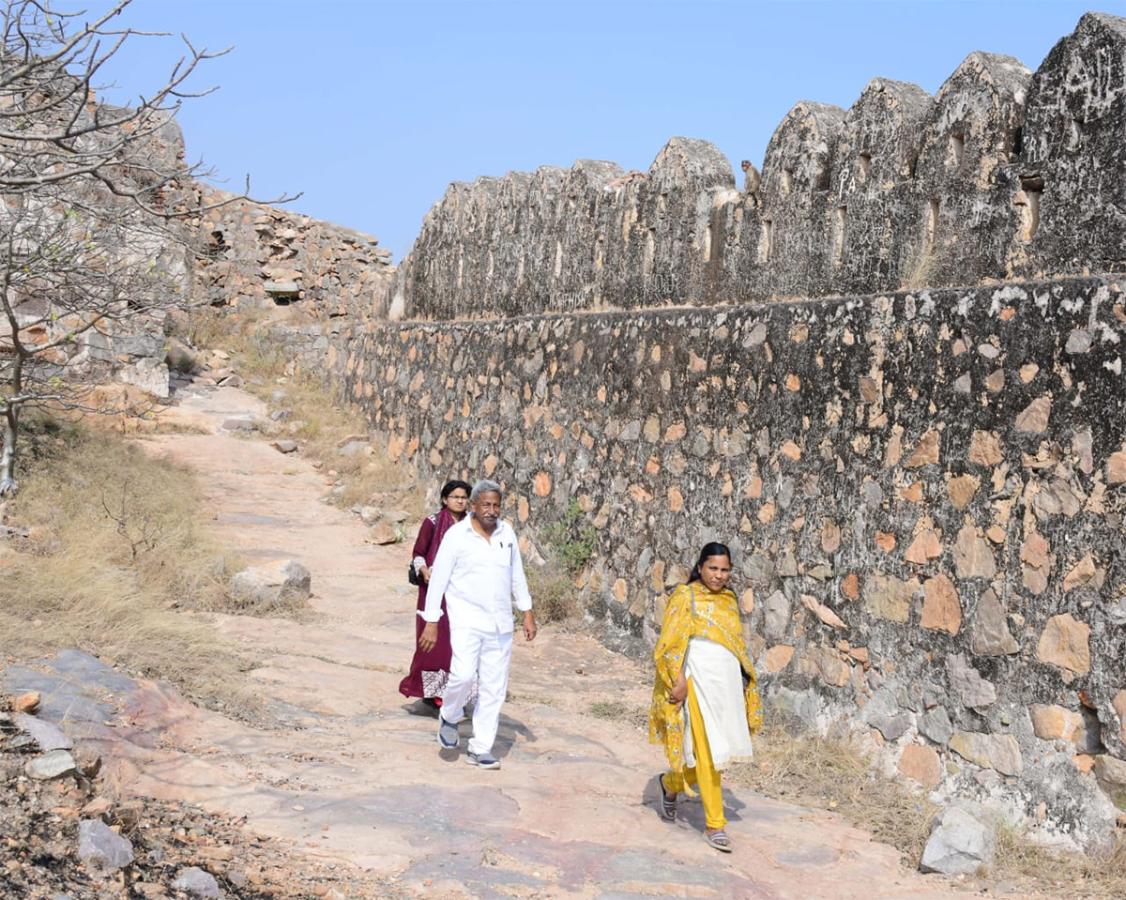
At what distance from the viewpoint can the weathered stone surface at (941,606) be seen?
16.3 ft

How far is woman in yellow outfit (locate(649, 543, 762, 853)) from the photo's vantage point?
464 cm

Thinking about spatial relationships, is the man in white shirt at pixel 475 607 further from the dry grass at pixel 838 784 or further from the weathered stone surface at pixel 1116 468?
the weathered stone surface at pixel 1116 468

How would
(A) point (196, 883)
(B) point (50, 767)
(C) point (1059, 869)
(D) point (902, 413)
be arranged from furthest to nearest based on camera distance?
(D) point (902, 413) → (C) point (1059, 869) → (B) point (50, 767) → (A) point (196, 883)

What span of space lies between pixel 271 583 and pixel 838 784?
163 inches

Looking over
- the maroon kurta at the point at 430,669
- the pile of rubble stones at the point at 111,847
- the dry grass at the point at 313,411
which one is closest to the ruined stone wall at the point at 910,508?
the maroon kurta at the point at 430,669

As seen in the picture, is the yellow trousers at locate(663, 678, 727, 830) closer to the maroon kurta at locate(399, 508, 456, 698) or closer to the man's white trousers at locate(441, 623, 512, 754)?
the man's white trousers at locate(441, 623, 512, 754)

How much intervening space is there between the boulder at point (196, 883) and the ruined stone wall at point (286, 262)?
49.1ft

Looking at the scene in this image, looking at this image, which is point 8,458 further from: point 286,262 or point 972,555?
point 286,262

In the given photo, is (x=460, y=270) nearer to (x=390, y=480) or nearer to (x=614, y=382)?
(x=390, y=480)

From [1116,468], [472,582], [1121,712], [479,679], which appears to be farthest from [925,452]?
[479,679]

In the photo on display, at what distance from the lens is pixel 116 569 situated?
24.4 ft

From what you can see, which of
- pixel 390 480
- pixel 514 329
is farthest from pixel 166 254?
pixel 514 329

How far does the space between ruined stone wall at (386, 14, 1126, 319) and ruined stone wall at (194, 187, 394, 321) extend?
9.77 meters

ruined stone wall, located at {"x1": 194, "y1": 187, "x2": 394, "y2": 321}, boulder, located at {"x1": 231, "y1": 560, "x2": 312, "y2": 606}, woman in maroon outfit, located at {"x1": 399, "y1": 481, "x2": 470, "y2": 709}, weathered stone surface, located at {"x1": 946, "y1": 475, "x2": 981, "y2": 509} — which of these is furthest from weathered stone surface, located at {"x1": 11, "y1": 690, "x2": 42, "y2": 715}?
ruined stone wall, located at {"x1": 194, "y1": 187, "x2": 394, "y2": 321}
